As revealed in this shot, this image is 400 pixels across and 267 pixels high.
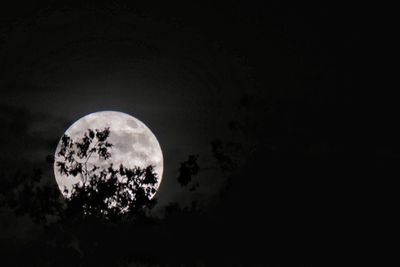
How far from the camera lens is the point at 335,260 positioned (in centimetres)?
2222

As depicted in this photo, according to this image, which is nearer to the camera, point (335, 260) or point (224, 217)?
point (335, 260)

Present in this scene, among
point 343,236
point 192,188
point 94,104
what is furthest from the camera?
point 94,104

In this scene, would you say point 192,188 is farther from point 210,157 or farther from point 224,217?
point 224,217

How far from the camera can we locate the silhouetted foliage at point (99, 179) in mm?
22078

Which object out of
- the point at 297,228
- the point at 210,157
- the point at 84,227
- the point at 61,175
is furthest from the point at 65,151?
the point at 297,228

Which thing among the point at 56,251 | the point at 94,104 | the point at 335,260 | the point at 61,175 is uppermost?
the point at 94,104

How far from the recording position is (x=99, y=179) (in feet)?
73.2

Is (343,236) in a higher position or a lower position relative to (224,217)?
lower

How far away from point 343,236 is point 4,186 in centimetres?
1658

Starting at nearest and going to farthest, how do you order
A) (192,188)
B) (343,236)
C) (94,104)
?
(192,188) < (343,236) < (94,104)

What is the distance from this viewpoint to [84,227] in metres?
22.9

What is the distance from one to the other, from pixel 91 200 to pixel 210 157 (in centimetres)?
598

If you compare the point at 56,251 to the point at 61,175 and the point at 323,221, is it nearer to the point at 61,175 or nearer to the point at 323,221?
the point at 61,175

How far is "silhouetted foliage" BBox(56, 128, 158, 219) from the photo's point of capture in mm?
22078
